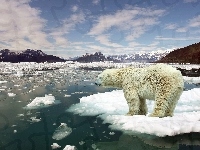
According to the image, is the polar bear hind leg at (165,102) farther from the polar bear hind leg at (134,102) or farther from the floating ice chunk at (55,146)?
the floating ice chunk at (55,146)

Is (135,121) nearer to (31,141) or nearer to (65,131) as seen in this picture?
(65,131)

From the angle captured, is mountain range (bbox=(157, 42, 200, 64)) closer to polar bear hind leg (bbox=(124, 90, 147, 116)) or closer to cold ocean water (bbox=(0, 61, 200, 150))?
polar bear hind leg (bbox=(124, 90, 147, 116))

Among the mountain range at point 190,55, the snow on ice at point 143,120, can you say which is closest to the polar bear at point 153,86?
the snow on ice at point 143,120

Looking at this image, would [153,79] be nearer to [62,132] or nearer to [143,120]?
[143,120]

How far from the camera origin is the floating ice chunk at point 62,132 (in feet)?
24.0

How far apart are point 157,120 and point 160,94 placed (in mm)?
729

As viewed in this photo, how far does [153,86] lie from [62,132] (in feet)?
9.75

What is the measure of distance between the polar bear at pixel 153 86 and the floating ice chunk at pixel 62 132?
6.76 feet

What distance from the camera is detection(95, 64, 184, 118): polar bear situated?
725cm

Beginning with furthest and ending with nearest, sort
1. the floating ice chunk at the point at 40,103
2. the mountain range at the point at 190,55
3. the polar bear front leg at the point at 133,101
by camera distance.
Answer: the mountain range at the point at 190,55 < the floating ice chunk at the point at 40,103 < the polar bear front leg at the point at 133,101

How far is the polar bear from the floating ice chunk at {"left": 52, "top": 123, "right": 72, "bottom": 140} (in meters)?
2.06

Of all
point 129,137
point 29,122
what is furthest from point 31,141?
point 129,137

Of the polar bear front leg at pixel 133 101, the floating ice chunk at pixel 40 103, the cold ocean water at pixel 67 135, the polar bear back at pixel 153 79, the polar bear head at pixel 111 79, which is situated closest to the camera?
the cold ocean water at pixel 67 135

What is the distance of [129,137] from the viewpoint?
6961 millimetres
